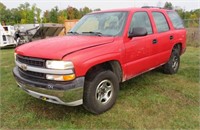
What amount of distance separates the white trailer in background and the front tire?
11.5 meters

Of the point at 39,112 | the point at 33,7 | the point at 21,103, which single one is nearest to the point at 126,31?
the point at 39,112

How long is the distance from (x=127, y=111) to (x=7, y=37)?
12.1 metres

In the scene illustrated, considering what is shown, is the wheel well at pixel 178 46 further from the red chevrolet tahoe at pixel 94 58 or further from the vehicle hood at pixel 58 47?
the vehicle hood at pixel 58 47

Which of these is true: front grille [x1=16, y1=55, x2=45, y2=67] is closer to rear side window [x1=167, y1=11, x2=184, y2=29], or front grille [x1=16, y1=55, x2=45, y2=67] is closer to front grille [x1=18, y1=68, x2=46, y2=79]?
front grille [x1=18, y1=68, x2=46, y2=79]

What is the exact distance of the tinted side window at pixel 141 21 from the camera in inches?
178

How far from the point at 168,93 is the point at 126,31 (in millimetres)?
1659

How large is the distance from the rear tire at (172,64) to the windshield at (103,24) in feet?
7.32

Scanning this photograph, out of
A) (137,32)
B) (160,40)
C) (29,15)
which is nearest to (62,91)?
(137,32)

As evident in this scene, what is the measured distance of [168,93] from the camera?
15.3 feet

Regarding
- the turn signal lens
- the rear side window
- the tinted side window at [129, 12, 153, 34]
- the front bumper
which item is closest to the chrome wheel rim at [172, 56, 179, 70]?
the rear side window

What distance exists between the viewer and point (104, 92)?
3840mm

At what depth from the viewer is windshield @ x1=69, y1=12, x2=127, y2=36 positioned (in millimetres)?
4234

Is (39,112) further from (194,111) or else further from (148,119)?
(194,111)

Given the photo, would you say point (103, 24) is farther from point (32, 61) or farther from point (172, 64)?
point (172, 64)
